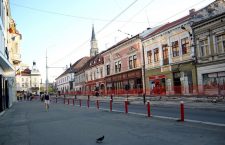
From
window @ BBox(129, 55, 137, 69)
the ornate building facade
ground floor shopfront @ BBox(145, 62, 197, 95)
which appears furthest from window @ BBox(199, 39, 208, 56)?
window @ BBox(129, 55, 137, 69)

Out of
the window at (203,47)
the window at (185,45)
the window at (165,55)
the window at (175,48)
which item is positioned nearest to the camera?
the window at (203,47)

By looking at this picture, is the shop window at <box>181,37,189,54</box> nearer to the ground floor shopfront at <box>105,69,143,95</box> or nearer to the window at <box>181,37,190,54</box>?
the window at <box>181,37,190,54</box>

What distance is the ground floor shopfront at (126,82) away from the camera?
1526 inches

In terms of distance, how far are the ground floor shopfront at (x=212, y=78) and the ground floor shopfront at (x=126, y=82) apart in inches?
358

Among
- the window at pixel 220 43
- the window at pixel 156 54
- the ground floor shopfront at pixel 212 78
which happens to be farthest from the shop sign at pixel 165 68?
the window at pixel 220 43

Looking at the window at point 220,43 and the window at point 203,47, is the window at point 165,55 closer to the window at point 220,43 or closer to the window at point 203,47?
the window at point 203,47

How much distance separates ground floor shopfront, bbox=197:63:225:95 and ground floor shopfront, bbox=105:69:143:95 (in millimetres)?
9105

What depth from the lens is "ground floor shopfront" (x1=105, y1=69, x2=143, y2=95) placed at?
3876cm

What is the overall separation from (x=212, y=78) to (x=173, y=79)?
5960mm

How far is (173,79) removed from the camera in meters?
33.3

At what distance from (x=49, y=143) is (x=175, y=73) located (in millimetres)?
26148

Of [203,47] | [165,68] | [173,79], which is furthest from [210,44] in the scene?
[165,68]

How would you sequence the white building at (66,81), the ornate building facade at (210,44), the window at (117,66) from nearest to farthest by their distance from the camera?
the ornate building facade at (210,44)
the window at (117,66)
the white building at (66,81)

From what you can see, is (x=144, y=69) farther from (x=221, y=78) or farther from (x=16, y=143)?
(x=16, y=143)
